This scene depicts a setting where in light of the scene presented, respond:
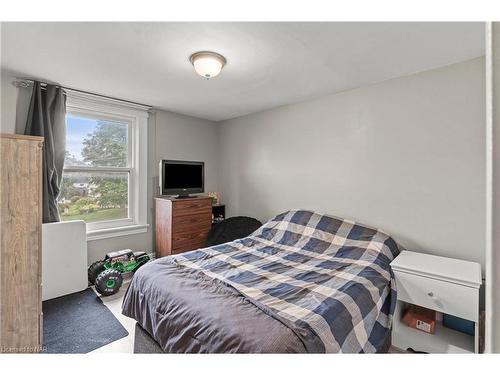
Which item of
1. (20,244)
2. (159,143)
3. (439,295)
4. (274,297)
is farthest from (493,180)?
(159,143)

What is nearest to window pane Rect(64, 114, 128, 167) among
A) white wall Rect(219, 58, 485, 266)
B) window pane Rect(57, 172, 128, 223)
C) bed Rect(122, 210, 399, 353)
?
window pane Rect(57, 172, 128, 223)

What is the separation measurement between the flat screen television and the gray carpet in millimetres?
1426

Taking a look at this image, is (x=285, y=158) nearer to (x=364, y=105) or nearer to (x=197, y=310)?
(x=364, y=105)

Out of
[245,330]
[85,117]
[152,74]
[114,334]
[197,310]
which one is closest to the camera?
[245,330]

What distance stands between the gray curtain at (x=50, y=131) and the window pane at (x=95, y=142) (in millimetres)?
207

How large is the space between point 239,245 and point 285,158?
4.48 ft

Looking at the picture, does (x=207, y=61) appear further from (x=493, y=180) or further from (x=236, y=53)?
(x=493, y=180)

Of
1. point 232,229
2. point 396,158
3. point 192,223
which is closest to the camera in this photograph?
point 396,158

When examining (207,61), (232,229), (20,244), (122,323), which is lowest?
(122,323)

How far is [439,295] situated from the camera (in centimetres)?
170

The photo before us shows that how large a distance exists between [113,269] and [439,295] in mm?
3016

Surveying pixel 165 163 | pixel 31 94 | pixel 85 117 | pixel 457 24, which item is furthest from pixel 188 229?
pixel 457 24

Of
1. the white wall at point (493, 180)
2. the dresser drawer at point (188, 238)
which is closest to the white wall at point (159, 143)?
the dresser drawer at point (188, 238)

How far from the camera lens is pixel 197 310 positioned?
1.38 m
